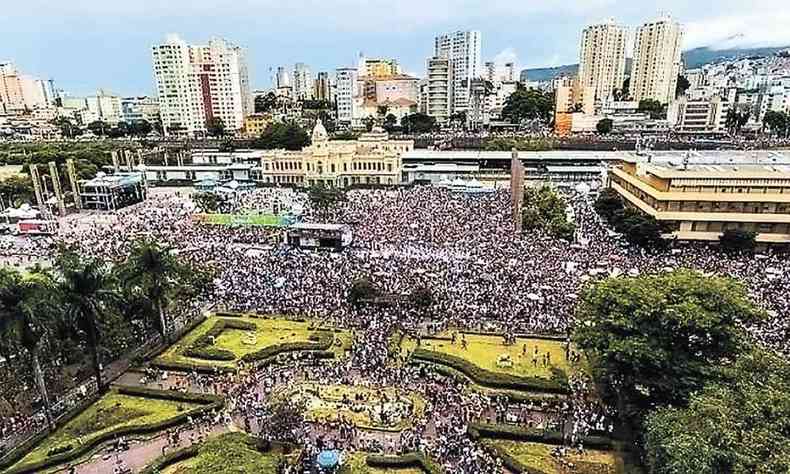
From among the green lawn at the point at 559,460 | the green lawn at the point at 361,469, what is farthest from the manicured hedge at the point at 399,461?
the green lawn at the point at 559,460

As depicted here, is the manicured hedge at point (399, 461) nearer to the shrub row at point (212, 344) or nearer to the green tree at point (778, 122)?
the shrub row at point (212, 344)

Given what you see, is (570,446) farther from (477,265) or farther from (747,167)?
(747,167)

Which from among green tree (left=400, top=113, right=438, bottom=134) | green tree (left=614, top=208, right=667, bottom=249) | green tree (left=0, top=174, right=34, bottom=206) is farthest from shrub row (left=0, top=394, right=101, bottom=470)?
green tree (left=400, top=113, right=438, bottom=134)

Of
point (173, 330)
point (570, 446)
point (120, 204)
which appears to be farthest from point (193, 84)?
point (570, 446)

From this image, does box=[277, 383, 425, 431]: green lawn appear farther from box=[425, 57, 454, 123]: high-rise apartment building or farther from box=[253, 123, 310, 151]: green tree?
box=[425, 57, 454, 123]: high-rise apartment building

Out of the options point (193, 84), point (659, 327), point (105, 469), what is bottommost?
point (105, 469)

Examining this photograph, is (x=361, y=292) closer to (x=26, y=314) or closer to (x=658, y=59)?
(x=26, y=314)

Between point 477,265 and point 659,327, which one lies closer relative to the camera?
point 659,327
